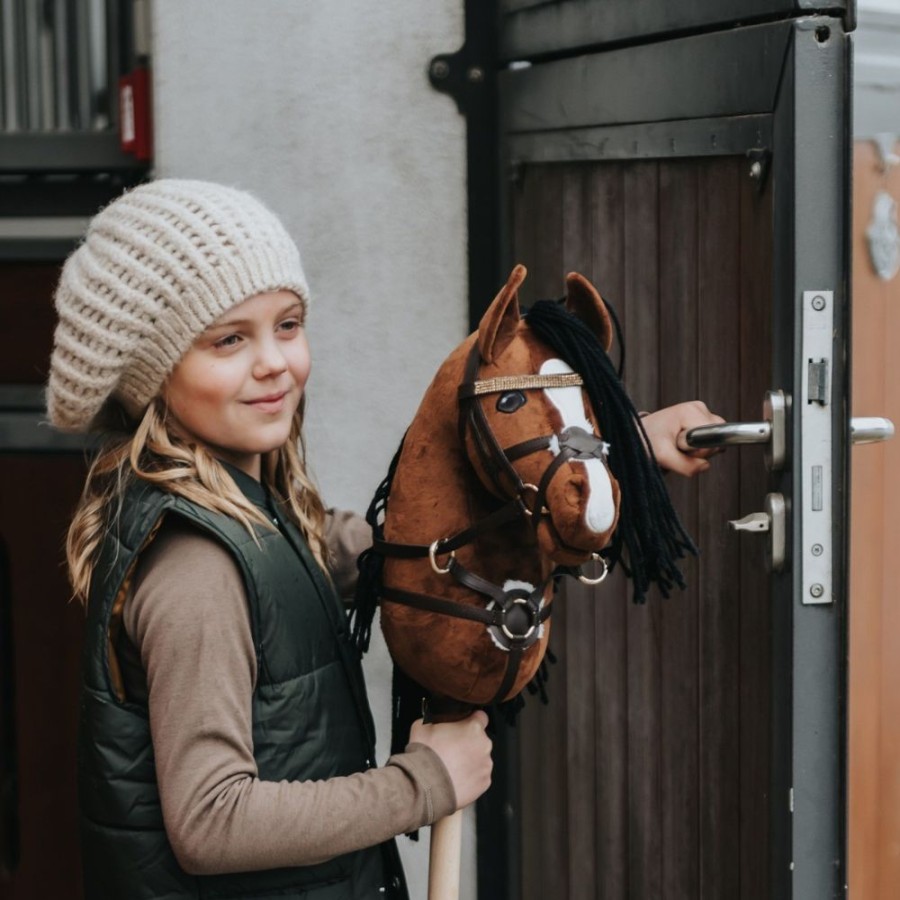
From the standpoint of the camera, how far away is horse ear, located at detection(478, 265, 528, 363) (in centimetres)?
163

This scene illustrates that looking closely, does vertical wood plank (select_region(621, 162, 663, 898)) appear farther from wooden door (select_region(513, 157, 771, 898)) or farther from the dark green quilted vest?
the dark green quilted vest

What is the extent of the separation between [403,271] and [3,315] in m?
0.89

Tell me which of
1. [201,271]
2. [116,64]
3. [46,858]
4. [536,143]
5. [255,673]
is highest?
[116,64]

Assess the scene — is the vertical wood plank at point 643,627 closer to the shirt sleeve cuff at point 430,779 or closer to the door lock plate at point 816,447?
the door lock plate at point 816,447

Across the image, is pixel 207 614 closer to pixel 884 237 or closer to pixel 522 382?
pixel 522 382

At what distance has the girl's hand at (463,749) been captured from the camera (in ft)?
6.12

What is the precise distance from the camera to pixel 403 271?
2857mm

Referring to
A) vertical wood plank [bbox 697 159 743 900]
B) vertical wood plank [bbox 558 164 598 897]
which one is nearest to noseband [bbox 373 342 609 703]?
vertical wood plank [bbox 697 159 743 900]

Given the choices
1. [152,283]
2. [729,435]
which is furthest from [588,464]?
[152,283]

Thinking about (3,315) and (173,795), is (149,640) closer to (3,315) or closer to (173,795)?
(173,795)

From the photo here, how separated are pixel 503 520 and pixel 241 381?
1.34 ft

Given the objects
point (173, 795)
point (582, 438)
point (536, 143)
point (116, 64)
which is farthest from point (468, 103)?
point (173, 795)

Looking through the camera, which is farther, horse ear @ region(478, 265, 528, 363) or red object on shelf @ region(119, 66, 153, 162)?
red object on shelf @ region(119, 66, 153, 162)

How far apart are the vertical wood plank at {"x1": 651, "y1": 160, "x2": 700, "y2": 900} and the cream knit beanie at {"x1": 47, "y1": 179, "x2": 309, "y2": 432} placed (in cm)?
63
